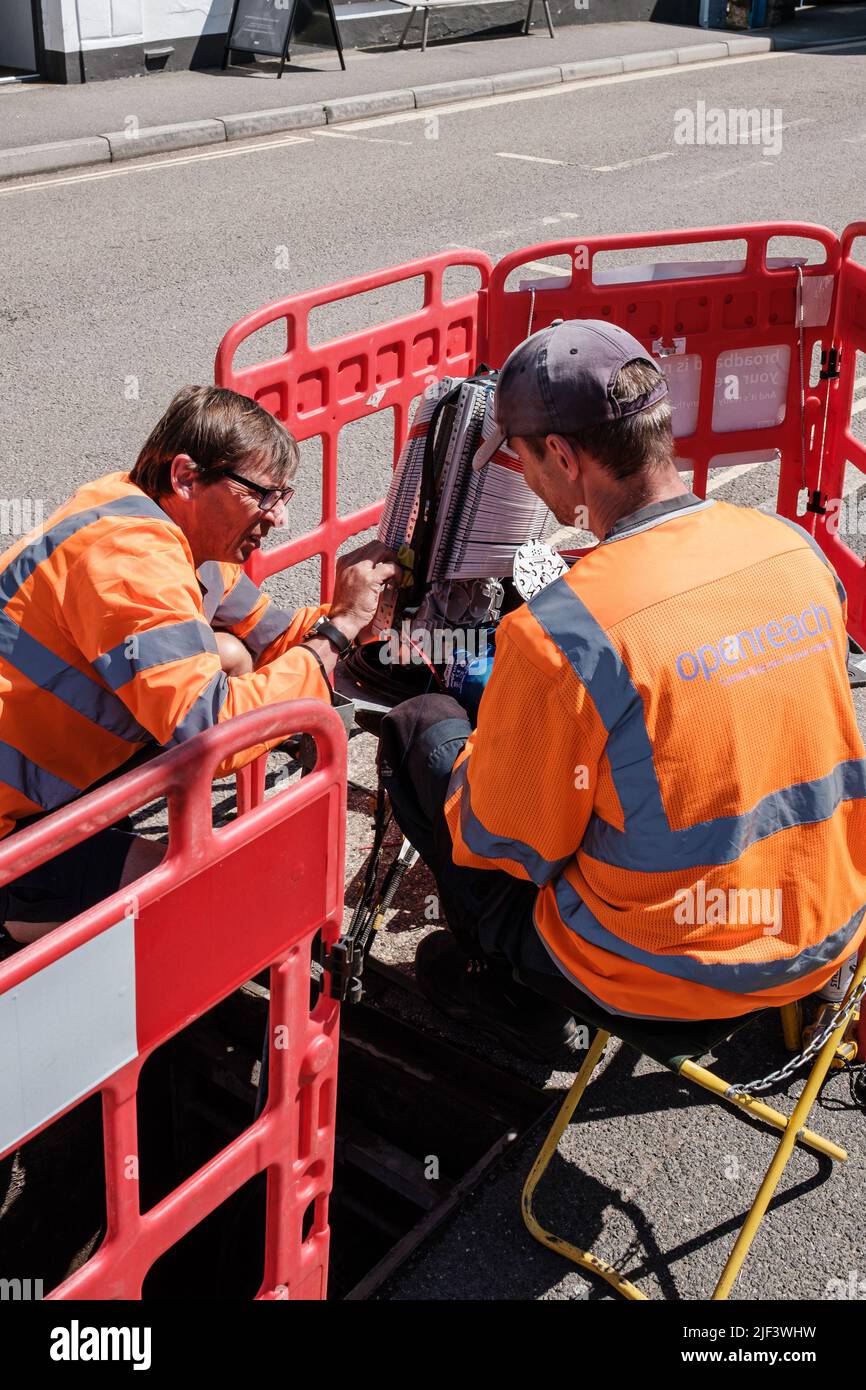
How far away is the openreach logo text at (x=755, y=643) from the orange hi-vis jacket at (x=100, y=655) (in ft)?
3.32

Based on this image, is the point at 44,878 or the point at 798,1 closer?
the point at 44,878

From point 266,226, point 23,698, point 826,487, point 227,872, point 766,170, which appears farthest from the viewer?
point 766,170

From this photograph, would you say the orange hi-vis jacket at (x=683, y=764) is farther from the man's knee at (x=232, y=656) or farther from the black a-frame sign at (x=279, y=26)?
the black a-frame sign at (x=279, y=26)

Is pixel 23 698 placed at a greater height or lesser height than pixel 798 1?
lesser

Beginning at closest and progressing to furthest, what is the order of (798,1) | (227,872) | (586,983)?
1. (227,872)
2. (586,983)
3. (798,1)

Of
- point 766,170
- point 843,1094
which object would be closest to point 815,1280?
point 843,1094

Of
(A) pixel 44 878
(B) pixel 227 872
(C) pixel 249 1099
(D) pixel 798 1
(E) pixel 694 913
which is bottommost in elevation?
(C) pixel 249 1099

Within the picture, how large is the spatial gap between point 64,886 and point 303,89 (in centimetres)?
1423

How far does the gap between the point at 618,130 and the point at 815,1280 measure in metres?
13.9

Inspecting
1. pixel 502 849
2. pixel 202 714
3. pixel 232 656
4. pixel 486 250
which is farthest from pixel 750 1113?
pixel 486 250

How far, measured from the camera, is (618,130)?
592 inches

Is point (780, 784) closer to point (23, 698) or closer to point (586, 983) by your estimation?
point (586, 983)

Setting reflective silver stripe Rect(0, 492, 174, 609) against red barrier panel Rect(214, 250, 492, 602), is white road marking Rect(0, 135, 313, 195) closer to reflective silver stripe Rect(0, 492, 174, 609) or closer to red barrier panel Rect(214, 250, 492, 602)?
red barrier panel Rect(214, 250, 492, 602)

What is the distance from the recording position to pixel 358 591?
3355 millimetres
